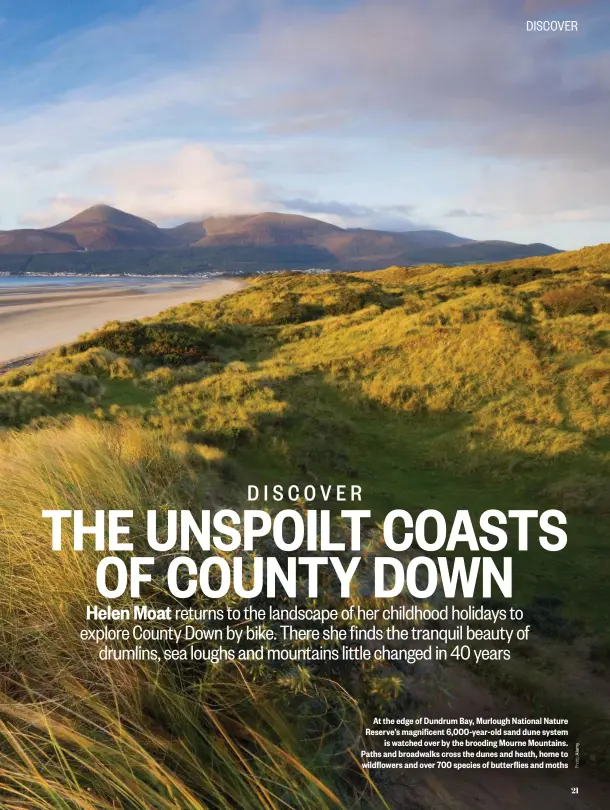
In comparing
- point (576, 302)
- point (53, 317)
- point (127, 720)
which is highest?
point (53, 317)

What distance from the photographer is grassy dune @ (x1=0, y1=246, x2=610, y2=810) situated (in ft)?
8.91

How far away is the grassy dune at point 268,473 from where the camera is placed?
2.71 meters

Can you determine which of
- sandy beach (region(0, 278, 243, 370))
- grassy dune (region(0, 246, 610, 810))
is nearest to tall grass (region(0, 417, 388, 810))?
grassy dune (region(0, 246, 610, 810))

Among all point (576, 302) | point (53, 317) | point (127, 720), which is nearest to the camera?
point (127, 720)

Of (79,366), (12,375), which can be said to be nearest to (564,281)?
(79,366)

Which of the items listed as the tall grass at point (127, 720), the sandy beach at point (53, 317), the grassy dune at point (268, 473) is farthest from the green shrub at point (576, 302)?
the sandy beach at point (53, 317)

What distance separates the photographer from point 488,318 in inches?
758

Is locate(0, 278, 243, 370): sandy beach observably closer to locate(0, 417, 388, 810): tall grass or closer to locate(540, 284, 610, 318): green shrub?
locate(0, 417, 388, 810): tall grass

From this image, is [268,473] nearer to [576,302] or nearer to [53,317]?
[576,302]

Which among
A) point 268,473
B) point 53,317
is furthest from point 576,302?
point 53,317

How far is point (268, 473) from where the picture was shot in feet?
31.1

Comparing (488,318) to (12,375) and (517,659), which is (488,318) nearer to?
(517,659)

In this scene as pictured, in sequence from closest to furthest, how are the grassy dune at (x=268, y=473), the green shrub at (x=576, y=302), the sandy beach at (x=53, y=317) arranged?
1. the grassy dune at (x=268, y=473)
2. the green shrub at (x=576, y=302)
3. the sandy beach at (x=53, y=317)

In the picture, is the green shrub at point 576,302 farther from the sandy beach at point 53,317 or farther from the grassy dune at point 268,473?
the sandy beach at point 53,317
